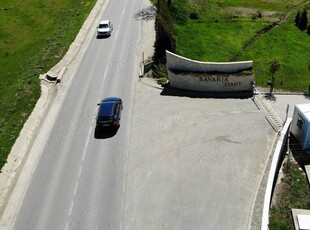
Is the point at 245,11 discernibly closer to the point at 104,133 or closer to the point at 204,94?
the point at 204,94

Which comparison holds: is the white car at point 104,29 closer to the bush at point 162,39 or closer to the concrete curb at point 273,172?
the bush at point 162,39

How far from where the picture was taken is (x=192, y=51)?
49406 millimetres

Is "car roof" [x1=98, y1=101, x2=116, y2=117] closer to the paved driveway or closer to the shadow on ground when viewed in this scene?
the paved driveway

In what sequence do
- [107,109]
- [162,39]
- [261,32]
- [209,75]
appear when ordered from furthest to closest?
[261,32] → [162,39] → [209,75] → [107,109]

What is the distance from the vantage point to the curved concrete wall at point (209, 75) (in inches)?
1609

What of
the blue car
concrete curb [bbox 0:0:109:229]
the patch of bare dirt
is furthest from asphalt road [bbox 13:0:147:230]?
the patch of bare dirt

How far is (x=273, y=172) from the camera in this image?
2981 cm

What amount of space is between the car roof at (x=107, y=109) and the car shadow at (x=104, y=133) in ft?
4.97

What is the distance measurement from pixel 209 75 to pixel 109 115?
475 inches

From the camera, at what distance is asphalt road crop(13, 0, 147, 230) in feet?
92.9

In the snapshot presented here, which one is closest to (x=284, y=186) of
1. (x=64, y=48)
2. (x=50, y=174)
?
(x=50, y=174)

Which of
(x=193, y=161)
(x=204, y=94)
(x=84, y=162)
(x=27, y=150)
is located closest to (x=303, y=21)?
(x=204, y=94)

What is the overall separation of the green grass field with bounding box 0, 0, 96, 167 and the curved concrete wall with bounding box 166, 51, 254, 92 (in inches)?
609

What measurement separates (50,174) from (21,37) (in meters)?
36.1
